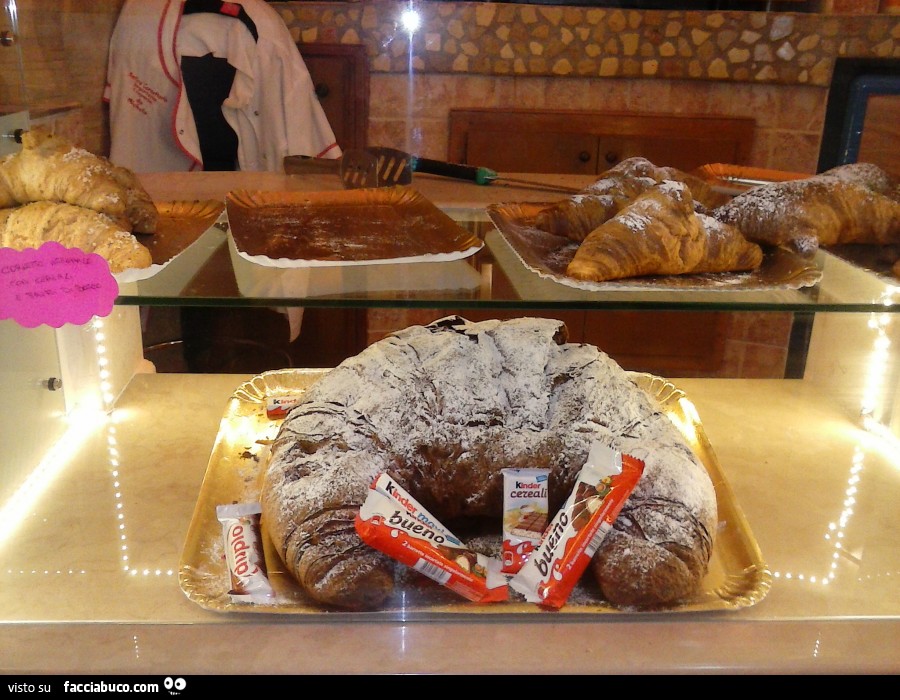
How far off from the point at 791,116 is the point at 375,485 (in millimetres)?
740

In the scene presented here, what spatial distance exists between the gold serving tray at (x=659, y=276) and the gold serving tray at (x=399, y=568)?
0.97ft

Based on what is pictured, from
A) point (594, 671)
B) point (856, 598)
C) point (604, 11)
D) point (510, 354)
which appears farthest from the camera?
point (604, 11)

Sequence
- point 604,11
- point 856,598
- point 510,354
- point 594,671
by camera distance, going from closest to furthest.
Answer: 1. point 594,671
2. point 856,598
3. point 510,354
4. point 604,11

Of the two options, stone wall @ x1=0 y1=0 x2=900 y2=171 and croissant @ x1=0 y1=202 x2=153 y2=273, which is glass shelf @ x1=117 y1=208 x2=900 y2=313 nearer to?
croissant @ x1=0 y1=202 x2=153 y2=273

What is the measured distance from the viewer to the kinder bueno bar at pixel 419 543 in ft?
2.33

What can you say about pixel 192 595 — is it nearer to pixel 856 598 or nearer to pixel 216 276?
pixel 216 276

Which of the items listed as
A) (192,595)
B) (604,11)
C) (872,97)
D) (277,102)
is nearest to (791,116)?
(872,97)

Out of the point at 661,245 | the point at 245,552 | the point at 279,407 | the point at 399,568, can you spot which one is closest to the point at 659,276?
the point at 661,245

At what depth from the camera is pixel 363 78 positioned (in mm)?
941

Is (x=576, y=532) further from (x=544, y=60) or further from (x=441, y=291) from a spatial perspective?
(x=544, y=60)

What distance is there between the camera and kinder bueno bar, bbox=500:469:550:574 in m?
0.79

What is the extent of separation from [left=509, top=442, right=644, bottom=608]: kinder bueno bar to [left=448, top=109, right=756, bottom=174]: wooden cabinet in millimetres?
539

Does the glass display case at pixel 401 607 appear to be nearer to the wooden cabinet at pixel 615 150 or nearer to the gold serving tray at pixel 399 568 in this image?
the gold serving tray at pixel 399 568
